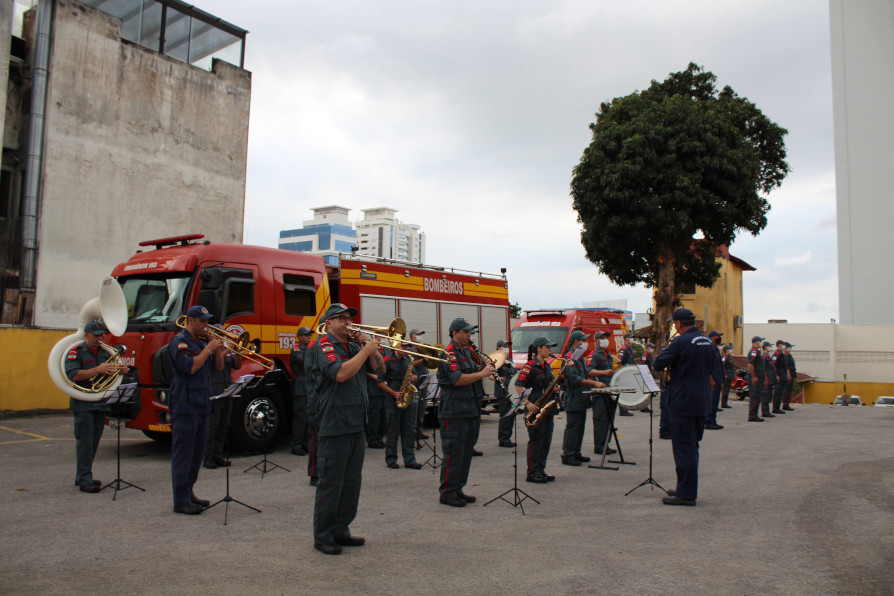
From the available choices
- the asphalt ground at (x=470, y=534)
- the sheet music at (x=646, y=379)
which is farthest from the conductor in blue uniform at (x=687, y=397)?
the sheet music at (x=646, y=379)

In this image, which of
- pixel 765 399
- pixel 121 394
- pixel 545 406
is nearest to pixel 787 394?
pixel 765 399

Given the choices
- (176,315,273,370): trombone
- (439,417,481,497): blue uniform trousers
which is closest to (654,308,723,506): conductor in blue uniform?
(439,417,481,497): blue uniform trousers

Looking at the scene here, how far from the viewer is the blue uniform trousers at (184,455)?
6695 mm

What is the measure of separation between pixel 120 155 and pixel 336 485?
1815cm

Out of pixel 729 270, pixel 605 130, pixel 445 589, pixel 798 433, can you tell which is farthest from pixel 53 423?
pixel 729 270

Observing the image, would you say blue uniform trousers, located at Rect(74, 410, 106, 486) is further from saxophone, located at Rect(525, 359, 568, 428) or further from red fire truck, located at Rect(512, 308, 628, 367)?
red fire truck, located at Rect(512, 308, 628, 367)

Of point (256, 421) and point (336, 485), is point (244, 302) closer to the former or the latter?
point (256, 421)

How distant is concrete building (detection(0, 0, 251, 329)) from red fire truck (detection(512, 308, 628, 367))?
11.2 meters

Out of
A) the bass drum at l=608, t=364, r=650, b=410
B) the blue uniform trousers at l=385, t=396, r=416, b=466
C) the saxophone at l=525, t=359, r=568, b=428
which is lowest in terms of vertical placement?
the blue uniform trousers at l=385, t=396, r=416, b=466

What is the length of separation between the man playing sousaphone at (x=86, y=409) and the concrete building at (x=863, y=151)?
4397 centimetres

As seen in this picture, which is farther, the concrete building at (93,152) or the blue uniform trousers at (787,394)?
the blue uniform trousers at (787,394)

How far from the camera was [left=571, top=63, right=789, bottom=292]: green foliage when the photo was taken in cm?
2409

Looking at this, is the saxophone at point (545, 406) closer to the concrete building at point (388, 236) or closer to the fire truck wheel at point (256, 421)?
the fire truck wheel at point (256, 421)

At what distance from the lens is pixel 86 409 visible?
756 centimetres
